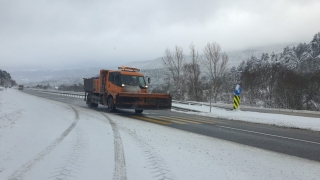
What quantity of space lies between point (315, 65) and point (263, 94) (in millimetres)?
14387

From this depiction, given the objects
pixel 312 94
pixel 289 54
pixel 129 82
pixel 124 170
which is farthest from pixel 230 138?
pixel 289 54

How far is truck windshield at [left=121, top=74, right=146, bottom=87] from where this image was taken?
19062 mm

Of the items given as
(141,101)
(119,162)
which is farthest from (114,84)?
(119,162)

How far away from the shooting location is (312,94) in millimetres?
38531

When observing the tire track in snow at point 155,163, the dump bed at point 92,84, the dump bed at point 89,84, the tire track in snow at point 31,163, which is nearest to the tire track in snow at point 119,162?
the tire track in snow at point 155,163

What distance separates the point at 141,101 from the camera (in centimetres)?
1808

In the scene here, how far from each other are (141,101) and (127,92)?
1099mm

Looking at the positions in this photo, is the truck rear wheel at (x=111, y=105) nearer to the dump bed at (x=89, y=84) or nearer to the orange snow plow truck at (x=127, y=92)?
the orange snow plow truck at (x=127, y=92)

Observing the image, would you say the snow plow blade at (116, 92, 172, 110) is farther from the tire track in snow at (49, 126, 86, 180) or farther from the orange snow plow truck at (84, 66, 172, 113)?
the tire track in snow at (49, 126, 86, 180)

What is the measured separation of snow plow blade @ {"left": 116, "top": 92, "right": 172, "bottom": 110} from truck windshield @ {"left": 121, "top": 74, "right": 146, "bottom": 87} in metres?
1.50

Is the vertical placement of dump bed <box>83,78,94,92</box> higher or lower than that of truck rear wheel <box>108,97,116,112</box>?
higher

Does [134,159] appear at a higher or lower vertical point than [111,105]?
lower

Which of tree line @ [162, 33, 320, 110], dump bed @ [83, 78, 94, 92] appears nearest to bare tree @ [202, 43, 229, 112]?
tree line @ [162, 33, 320, 110]

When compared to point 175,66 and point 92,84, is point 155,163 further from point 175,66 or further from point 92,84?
point 175,66
